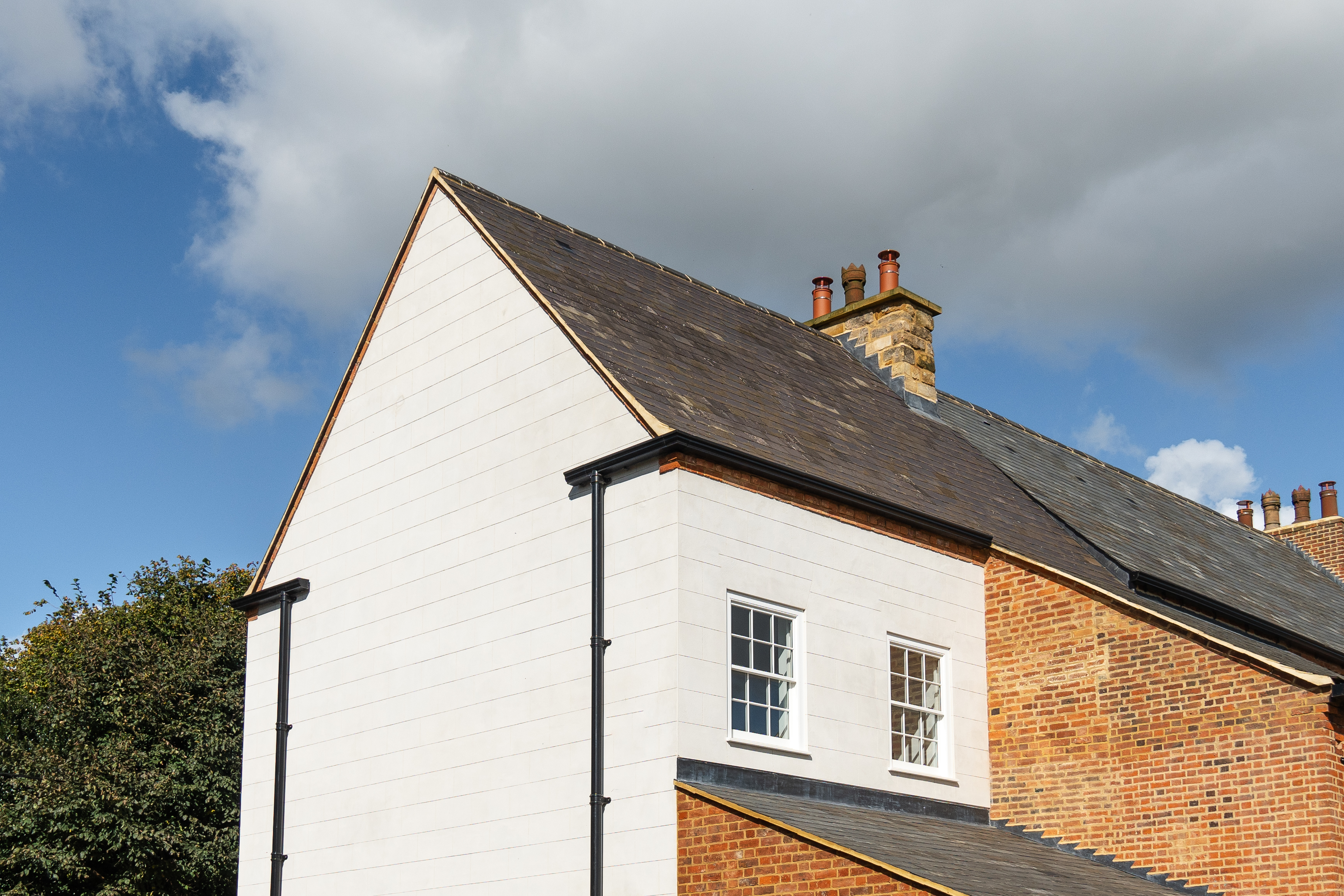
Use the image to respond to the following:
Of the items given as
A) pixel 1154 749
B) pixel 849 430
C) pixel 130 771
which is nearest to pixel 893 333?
pixel 849 430

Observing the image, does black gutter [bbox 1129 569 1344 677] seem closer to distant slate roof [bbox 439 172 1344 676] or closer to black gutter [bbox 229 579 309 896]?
distant slate roof [bbox 439 172 1344 676]

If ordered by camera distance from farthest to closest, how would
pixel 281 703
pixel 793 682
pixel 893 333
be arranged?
pixel 893 333 < pixel 281 703 < pixel 793 682

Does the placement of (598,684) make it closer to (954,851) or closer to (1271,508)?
(954,851)

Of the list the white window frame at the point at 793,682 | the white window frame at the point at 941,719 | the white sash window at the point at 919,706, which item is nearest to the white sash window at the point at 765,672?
the white window frame at the point at 793,682

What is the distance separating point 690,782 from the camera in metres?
Result: 14.0

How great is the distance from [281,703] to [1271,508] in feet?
99.5

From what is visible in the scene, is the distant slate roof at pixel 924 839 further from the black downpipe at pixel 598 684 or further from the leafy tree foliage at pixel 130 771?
the leafy tree foliage at pixel 130 771

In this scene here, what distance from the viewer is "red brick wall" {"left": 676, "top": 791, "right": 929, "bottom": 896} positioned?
489 inches

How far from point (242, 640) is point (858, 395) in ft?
49.8

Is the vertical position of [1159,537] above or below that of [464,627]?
above

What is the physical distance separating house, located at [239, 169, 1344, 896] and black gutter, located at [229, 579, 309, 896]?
4cm

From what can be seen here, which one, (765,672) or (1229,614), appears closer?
(765,672)

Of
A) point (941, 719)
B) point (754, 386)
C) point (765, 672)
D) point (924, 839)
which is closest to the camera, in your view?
point (924, 839)

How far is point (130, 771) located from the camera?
26.5 m
